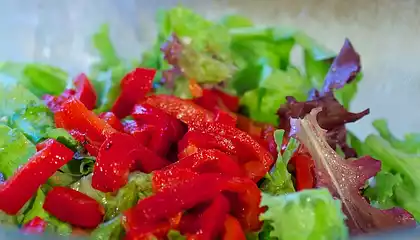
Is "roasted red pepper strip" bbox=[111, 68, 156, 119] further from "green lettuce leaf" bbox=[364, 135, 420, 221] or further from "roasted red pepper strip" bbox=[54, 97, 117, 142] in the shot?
"green lettuce leaf" bbox=[364, 135, 420, 221]

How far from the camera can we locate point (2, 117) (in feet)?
4.17

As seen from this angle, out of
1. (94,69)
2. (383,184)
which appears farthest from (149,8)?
(383,184)

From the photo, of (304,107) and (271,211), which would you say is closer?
(271,211)

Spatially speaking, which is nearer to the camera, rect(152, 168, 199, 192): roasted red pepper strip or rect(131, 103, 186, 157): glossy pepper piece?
rect(152, 168, 199, 192): roasted red pepper strip

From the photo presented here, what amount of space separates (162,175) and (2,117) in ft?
1.48

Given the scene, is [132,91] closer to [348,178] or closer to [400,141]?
[348,178]

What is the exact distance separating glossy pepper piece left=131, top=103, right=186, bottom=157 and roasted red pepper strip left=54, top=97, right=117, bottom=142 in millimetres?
79

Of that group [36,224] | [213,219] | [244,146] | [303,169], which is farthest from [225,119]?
[36,224]

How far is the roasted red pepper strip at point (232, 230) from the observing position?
3.08ft

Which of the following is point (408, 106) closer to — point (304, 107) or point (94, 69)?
point (304, 107)

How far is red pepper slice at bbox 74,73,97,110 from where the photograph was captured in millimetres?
1347

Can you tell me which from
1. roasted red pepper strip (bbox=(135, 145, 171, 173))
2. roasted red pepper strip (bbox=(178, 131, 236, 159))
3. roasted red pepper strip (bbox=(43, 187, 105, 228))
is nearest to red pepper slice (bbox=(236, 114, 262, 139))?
roasted red pepper strip (bbox=(178, 131, 236, 159))

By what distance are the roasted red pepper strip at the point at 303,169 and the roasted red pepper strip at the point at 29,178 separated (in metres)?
0.41

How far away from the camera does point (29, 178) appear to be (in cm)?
101
